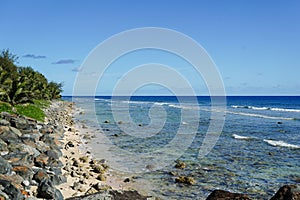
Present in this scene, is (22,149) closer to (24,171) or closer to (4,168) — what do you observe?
(24,171)

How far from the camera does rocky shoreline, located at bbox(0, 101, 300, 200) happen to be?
7348mm

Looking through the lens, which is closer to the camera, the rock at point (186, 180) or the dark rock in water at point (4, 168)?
the dark rock in water at point (4, 168)

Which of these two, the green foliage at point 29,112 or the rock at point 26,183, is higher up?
the green foliage at point 29,112

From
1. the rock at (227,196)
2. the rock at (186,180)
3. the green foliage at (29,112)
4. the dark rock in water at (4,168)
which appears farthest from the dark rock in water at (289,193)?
the green foliage at (29,112)

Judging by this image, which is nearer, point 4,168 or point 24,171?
point 4,168

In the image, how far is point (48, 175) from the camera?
33.3 ft

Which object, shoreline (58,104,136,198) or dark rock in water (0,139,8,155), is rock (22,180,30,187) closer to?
shoreline (58,104,136,198)

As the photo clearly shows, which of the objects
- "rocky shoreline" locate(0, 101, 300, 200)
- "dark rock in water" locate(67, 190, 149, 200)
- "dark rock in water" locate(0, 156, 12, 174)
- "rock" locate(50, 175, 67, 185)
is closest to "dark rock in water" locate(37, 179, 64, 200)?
"rocky shoreline" locate(0, 101, 300, 200)

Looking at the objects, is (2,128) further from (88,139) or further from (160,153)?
(88,139)

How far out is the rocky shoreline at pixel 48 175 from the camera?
735 centimetres

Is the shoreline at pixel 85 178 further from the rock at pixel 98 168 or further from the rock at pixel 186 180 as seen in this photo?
the rock at pixel 186 180

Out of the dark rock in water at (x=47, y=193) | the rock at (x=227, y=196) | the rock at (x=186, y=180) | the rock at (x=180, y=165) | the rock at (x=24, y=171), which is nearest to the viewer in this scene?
the rock at (x=227, y=196)

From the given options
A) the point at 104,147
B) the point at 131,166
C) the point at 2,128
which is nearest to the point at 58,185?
the point at 2,128

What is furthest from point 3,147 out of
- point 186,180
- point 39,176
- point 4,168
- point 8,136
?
point 186,180
